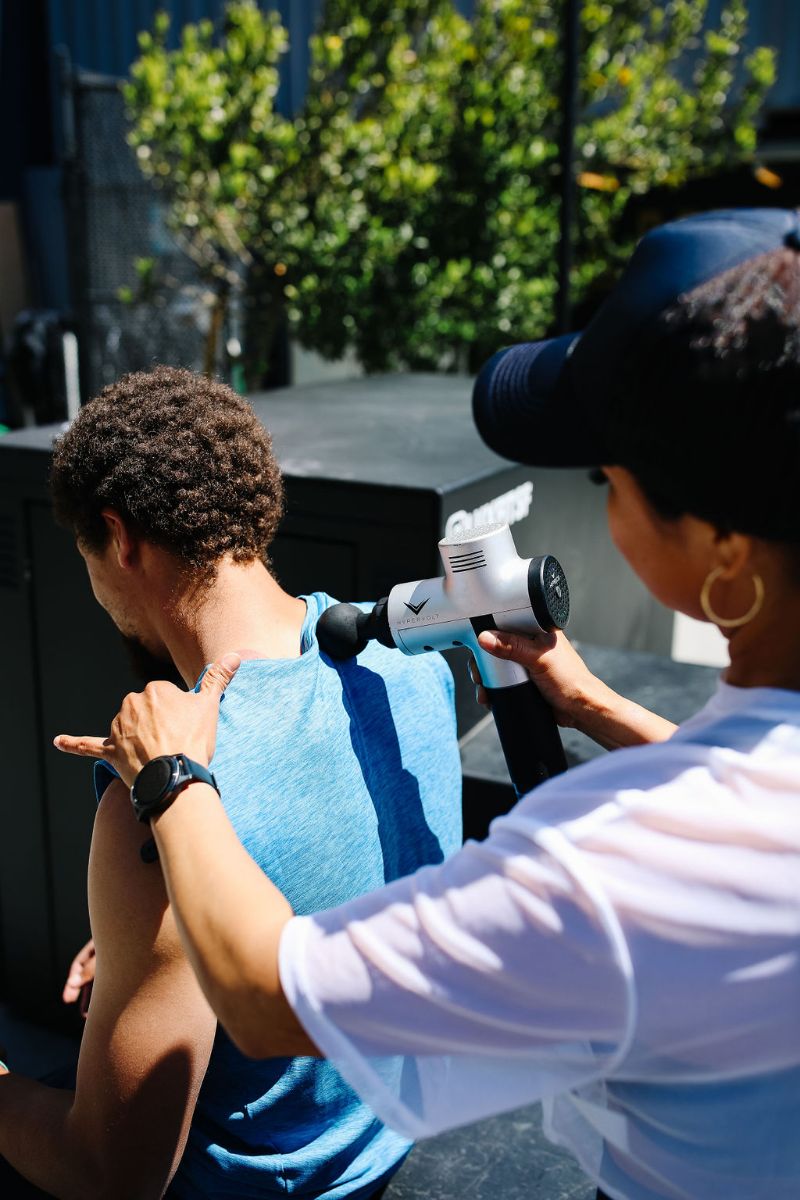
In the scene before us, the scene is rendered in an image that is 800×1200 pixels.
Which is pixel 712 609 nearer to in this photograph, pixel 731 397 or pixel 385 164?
pixel 731 397

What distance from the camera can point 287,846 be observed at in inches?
55.9

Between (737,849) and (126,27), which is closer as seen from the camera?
(737,849)

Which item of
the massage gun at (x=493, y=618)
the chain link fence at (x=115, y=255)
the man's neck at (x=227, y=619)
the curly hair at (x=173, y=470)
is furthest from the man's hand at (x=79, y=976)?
the chain link fence at (x=115, y=255)

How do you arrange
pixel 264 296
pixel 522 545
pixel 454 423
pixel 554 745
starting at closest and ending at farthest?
pixel 554 745
pixel 522 545
pixel 454 423
pixel 264 296

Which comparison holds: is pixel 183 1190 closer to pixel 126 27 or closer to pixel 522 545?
pixel 522 545

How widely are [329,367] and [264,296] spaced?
180cm

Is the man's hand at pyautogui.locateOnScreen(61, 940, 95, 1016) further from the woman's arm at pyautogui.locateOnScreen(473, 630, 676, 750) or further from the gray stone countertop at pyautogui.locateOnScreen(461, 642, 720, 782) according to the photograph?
the woman's arm at pyautogui.locateOnScreen(473, 630, 676, 750)

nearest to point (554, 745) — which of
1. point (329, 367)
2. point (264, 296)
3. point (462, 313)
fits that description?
point (462, 313)

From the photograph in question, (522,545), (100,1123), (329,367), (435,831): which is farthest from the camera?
(329,367)

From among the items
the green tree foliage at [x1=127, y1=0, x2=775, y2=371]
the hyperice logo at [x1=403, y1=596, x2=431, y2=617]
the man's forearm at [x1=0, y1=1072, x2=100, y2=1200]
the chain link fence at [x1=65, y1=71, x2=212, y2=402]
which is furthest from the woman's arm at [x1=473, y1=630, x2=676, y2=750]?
the chain link fence at [x1=65, y1=71, x2=212, y2=402]

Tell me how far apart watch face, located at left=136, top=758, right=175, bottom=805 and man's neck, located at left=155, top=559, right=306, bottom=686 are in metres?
0.46

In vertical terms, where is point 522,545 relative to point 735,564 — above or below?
below

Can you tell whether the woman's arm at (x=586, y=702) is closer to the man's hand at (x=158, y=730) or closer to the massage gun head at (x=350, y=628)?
the massage gun head at (x=350, y=628)

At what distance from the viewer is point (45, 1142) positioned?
1491mm
